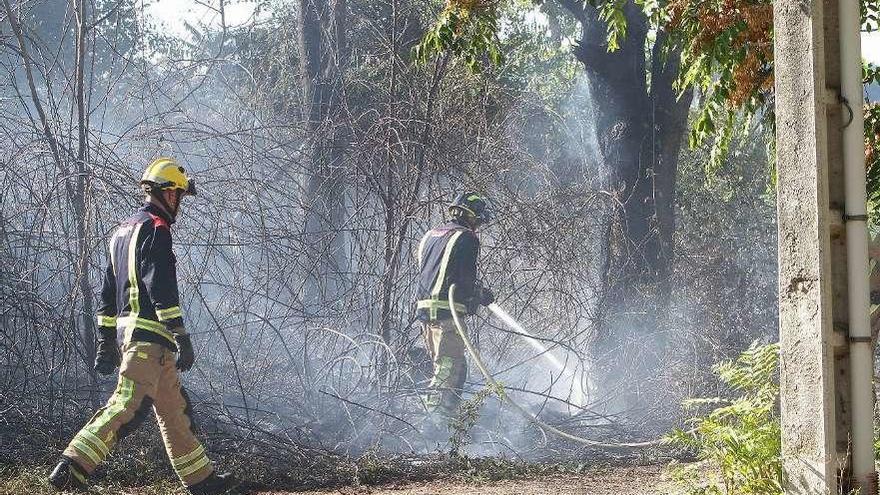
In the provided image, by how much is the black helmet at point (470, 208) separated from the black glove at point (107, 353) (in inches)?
148

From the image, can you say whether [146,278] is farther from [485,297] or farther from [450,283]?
[485,297]

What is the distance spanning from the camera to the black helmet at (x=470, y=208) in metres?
10.3

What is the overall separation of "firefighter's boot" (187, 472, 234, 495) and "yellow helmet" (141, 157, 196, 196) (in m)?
1.97

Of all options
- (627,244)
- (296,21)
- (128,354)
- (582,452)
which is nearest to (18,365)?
(128,354)

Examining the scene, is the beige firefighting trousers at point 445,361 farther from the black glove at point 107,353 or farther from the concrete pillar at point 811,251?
the concrete pillar at point 811,251

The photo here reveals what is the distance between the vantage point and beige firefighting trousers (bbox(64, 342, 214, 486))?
7.15 meters

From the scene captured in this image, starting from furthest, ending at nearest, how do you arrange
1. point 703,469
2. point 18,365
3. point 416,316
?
point 416,316
point 18,365
point 703,469

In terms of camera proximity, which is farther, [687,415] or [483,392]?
[687,415]

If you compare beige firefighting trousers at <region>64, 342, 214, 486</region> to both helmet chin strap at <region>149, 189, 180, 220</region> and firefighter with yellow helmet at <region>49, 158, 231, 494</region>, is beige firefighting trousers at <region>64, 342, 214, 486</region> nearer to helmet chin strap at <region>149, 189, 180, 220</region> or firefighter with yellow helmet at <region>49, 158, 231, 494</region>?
firefighter with yellow helmet at <region>49, 158, 231, 494</region>

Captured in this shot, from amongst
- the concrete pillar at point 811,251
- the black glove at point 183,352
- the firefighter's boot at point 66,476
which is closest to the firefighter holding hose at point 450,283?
the black glove at point 183,352

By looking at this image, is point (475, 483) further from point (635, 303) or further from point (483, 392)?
point (635, 303)

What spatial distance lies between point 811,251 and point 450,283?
576 centimetres

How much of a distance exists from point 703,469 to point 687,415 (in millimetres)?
3050

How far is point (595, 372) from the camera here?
1178 centimetres
